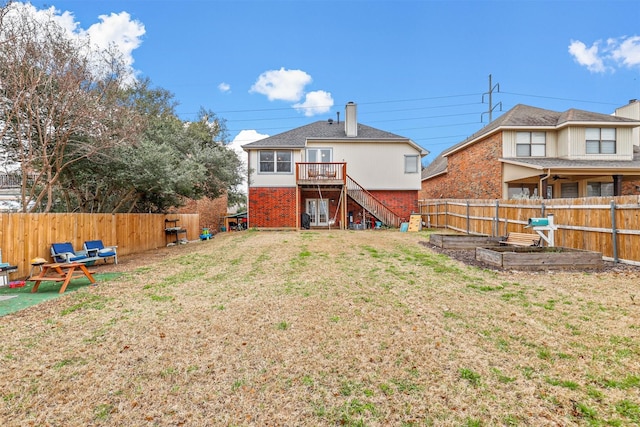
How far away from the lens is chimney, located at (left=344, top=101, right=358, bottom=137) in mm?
20484

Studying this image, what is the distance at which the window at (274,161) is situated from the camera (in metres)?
19.4

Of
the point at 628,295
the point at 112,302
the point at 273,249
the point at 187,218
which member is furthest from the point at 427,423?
the point at 187,218

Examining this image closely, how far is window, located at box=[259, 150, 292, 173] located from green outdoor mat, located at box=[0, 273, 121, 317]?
12493 millimetres

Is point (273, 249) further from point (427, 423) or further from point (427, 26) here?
point (427, 26)

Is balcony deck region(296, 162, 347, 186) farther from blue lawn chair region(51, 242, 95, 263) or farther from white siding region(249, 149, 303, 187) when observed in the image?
blue lawn chair region(51, 242, 95, 263)

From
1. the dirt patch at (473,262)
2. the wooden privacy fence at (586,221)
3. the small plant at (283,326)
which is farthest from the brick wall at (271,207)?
the small plant at (283,326)

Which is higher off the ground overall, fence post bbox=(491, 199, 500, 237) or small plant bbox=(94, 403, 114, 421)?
fence post bbox=(491, 199, 500, 237)

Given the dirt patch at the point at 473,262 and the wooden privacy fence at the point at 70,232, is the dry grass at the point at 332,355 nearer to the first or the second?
the dirt patch at the point at 473,262

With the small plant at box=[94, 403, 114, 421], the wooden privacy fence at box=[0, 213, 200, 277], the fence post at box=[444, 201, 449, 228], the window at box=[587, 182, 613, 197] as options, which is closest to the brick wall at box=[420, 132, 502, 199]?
the fence post at box=[444, 201, 449, 228]

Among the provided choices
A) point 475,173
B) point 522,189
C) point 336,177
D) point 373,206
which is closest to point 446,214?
point 475,173

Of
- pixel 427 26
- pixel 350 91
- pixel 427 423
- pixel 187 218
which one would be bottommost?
pixel 427 423

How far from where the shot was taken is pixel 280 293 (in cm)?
569

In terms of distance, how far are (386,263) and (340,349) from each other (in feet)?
16.5

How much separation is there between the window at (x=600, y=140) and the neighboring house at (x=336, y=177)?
8.49 m
